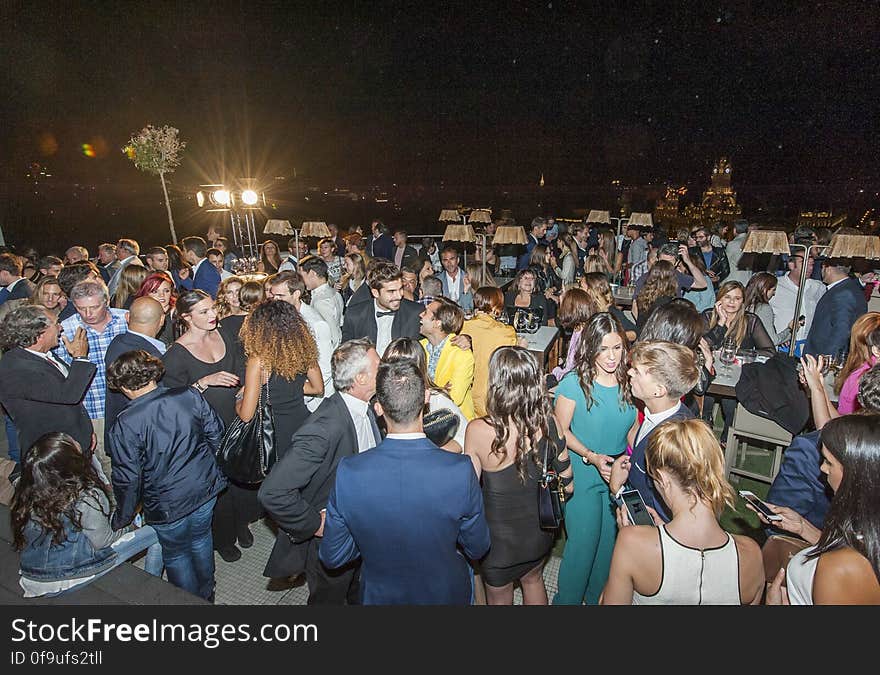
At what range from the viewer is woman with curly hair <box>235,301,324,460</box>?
2.97m

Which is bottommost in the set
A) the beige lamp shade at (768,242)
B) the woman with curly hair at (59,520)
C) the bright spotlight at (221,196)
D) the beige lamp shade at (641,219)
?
the woman with curly hair at (59,520)

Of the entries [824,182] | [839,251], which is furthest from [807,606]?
[824,182]

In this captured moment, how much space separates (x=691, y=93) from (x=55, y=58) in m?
34.7

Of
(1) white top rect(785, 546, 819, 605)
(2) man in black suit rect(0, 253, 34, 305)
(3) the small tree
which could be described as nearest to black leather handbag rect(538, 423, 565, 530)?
(1) white top rect(785, 546, 819, 605)

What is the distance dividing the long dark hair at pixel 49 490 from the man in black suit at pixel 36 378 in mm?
957

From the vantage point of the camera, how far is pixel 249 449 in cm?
288

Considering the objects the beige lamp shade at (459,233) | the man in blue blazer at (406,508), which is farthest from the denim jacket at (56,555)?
the beige lamp shade at (459,233)

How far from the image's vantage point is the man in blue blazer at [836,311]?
15.0ft

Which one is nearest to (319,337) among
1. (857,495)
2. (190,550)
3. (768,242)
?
(190,550)

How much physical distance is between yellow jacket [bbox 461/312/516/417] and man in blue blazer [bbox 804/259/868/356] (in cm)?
332

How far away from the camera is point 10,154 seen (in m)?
44.2

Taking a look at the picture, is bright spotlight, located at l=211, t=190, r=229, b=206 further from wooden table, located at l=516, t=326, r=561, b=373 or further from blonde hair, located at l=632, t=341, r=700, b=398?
blonde hair, located at l=632, t=341, r=700, b=398

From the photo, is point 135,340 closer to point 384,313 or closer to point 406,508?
point 384,313

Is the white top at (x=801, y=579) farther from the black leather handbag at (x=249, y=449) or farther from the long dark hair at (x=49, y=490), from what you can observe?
the long dark hair at (x=49, y=490)
